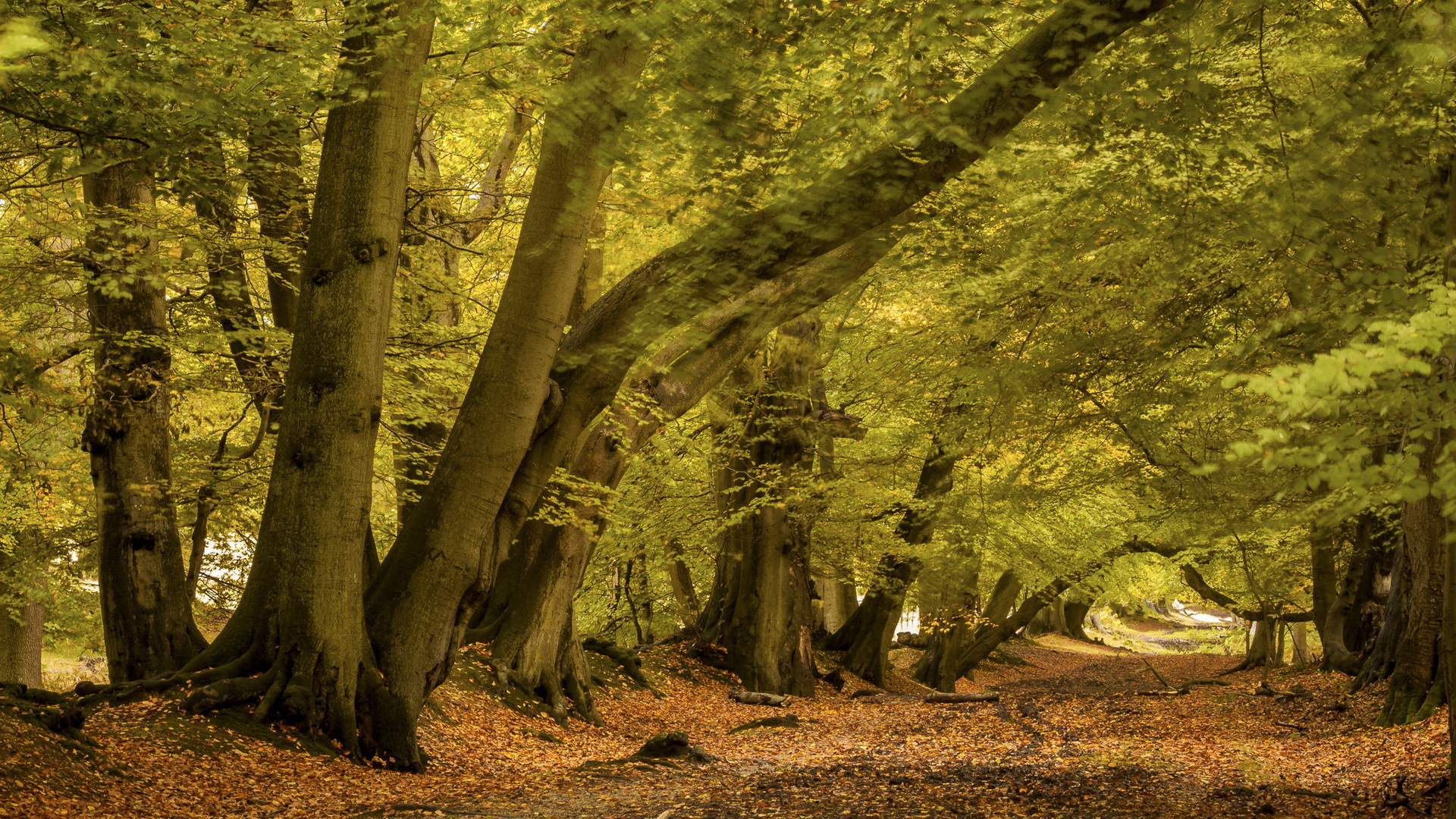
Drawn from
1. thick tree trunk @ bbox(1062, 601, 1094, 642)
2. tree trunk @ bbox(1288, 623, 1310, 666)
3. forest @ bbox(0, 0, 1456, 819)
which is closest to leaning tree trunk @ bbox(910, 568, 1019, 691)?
forest @ bbox(0, 0, 1456, 819)

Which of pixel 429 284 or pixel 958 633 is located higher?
pixel 429 284

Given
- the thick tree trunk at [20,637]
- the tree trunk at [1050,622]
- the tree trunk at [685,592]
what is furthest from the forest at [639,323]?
the tree trunk at [1050,622]

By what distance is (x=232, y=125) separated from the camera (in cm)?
658

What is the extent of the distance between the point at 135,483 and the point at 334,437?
3.04 meters

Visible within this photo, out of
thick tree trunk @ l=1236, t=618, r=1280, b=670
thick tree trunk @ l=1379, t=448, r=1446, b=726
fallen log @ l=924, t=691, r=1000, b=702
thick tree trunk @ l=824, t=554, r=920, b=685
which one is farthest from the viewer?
thick tree trunk @ l=1236, t=618, r=1280, b=670

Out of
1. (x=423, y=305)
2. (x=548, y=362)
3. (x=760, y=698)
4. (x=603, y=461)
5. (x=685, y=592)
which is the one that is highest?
(x=423, y=305)

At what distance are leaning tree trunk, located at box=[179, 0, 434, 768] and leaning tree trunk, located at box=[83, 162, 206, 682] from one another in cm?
221

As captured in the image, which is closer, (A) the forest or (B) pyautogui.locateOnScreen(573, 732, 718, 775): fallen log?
(A) the forest

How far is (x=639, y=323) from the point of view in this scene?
7.24 m

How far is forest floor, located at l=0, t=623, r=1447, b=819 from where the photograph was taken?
611 centimetres

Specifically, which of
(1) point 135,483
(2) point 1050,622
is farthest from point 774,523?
(2) point 1050,622

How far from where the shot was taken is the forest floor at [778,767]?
611 centimetres

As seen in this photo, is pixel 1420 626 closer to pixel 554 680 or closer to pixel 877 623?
pixel 554 680

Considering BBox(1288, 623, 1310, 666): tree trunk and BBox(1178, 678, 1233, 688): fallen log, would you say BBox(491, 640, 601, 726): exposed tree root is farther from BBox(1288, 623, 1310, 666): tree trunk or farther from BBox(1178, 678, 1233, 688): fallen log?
BBox(1288, 623, 1310, 666): tree trunk
